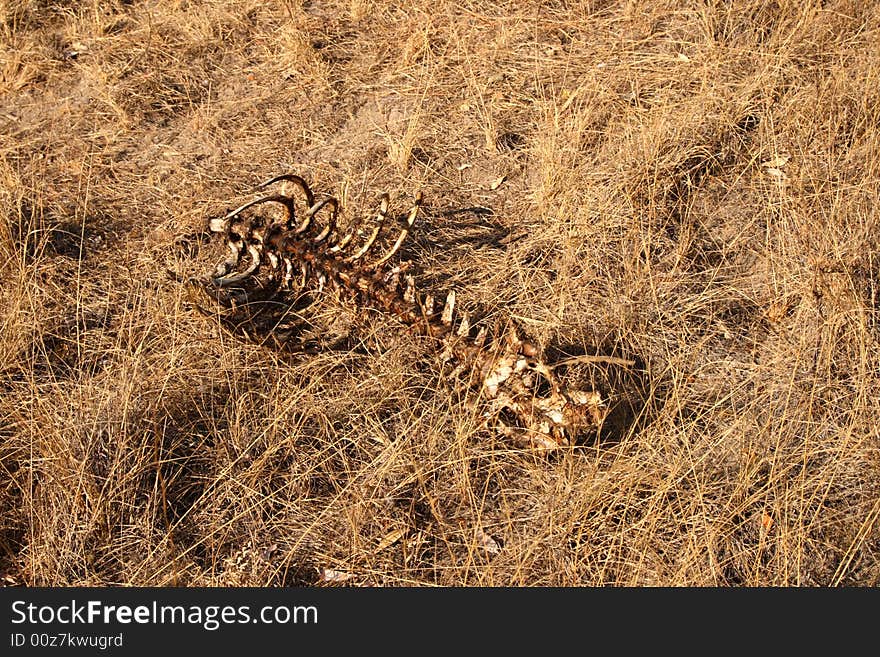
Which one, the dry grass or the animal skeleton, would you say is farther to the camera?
the animal skeleton

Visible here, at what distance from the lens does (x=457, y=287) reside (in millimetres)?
2926

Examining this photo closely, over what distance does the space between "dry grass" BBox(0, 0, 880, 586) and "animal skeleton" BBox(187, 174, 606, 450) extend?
94 millimetres

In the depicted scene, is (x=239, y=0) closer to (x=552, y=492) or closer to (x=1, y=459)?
(x=1, y=459)

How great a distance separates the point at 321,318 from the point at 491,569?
109 cm

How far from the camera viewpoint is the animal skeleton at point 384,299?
7.67ft

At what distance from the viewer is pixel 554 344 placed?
8.82 ft

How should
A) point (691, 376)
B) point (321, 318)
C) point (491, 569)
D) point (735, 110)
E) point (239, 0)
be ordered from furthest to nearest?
point (239, 0) < point (735, 110) < point (321, 318) < point (691, 376) < point (491, 569)

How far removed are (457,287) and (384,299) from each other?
35 cm

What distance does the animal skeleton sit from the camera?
7.67ft

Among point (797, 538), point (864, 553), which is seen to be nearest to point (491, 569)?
point (797, 538)

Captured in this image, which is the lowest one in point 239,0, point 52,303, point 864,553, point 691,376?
point 864,553

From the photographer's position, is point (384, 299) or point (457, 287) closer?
point (384, 299)

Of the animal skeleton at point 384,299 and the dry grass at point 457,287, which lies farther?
the animal skeleton at point 384,299

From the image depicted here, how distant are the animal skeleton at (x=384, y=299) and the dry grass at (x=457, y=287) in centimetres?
9
